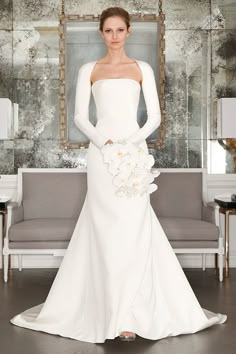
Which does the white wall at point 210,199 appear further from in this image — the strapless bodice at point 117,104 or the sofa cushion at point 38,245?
the strapless bodice at point 117,104

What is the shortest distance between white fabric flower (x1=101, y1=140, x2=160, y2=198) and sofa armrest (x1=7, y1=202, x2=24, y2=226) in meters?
2.60

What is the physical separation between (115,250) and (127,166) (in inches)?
22.6

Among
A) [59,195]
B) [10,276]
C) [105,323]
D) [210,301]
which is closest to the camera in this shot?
[105,323]

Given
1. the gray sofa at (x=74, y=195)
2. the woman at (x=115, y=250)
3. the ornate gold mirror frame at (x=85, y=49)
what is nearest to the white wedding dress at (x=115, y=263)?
the woman at (x=115, y=250)

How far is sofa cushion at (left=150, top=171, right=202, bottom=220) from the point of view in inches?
277

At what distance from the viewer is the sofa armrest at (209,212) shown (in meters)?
6.53

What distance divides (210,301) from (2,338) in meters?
2.00

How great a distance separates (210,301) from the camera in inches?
209

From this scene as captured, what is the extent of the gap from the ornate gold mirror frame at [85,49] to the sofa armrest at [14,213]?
103 cm

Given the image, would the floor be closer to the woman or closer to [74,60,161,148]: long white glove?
the woman

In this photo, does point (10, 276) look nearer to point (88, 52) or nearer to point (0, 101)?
point (0, 101)

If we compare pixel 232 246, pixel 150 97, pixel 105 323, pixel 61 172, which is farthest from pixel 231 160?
pixel 105 323

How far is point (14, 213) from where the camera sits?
6.52 meters

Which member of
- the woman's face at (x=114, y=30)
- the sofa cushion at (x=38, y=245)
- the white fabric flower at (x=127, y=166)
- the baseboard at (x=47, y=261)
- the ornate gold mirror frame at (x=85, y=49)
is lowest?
the baseboard at (x=47, y=261)
